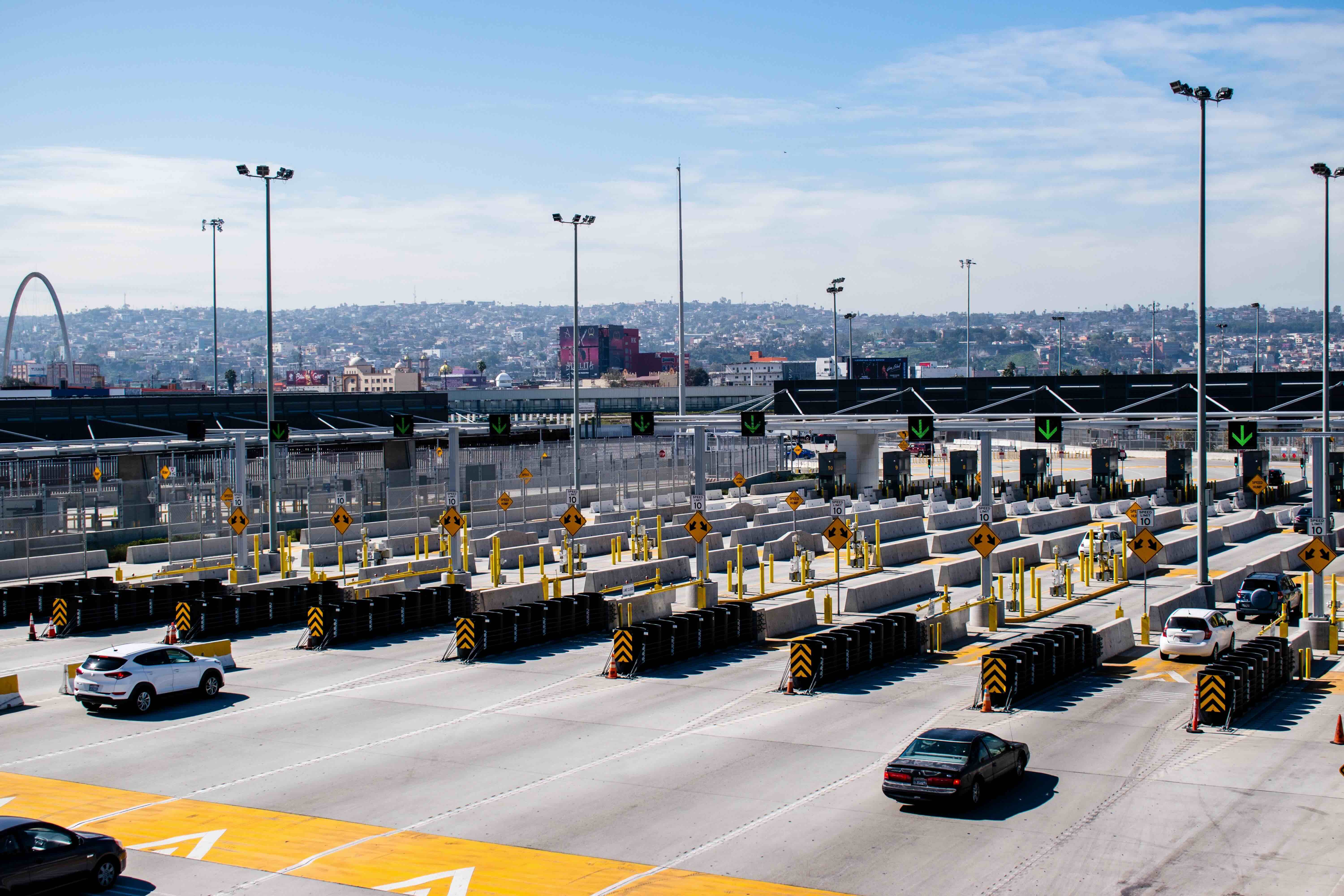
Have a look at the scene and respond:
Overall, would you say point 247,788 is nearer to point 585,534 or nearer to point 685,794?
point 685,794

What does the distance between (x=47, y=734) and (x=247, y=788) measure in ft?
16.9

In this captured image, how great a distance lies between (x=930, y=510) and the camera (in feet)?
195

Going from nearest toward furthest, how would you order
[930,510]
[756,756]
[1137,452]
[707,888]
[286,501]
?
1. [707,888]
2. [756,756]
3. [286,501]
4. [930,510]
5. [1137,452]

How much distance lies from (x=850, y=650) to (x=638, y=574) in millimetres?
14091

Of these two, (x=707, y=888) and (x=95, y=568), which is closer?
(x=707, y=888)

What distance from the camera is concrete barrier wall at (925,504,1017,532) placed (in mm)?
52562

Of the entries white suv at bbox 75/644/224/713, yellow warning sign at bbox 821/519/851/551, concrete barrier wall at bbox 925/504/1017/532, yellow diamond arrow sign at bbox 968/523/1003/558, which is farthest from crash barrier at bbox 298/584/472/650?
concrete barrier wall at bbox 925/504/1017/532

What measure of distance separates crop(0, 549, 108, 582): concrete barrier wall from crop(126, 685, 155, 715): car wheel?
56.7ft

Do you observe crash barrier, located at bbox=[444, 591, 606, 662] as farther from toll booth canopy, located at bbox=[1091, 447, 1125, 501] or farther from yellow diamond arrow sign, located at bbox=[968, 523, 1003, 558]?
toll booth canopy, located at bbox=[1091, 447, 1125, 501]

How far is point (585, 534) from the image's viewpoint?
48062 millimetres

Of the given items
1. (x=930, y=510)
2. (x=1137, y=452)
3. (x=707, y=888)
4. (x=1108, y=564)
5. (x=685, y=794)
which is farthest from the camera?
(x=1137, y=452)

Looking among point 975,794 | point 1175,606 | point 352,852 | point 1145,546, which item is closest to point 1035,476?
point 1175,606

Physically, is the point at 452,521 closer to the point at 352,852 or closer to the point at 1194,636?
the point at 1194,636

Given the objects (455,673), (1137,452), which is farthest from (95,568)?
(1137,452)
